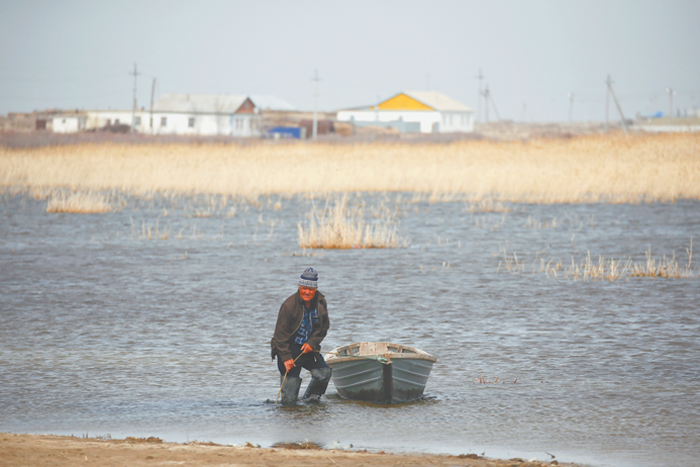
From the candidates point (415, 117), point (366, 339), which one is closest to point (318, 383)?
point (366, 339)

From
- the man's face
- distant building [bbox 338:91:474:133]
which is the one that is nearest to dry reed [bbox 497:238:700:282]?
the man's face

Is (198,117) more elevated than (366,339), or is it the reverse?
(198,117)

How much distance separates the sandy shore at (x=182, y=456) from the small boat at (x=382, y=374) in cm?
152

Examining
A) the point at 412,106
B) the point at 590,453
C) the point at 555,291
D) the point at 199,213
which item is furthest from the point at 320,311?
the point at 412,106

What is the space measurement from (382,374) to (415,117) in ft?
378

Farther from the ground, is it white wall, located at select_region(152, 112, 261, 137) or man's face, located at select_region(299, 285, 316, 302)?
white wall, located at select_region(152, 112, 261, 137)

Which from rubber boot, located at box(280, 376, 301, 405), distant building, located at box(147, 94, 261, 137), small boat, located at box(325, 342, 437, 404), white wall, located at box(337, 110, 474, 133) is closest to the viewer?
small boat, located at box(325, 342, 437, 404)

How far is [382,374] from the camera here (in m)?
8.62

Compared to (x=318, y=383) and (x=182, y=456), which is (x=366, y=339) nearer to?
(x=318, y=383)

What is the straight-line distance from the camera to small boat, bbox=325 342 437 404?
8586 mm

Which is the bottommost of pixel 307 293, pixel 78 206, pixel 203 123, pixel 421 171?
pixel 78 206

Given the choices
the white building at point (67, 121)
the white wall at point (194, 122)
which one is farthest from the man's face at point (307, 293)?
the white building at point (67, 121)

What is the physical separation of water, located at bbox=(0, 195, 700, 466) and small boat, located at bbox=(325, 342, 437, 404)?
15cm

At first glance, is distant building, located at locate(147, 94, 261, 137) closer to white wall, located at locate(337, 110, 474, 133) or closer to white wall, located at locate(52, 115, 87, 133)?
white wall, located at locate(52, 115, 87, 133)
